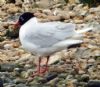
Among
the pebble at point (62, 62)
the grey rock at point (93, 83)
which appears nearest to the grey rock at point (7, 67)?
the pebble at point (62, 62)

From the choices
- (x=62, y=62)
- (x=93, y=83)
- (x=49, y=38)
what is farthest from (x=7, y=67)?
(x=93, y=83)

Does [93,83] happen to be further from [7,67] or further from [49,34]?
[7,67]

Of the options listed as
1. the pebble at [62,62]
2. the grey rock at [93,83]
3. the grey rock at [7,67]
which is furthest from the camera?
the grey rock at [7,67]

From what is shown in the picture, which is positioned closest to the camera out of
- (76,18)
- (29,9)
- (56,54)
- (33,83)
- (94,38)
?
(33,83)

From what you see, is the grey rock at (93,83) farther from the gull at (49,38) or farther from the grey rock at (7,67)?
the grey rock at (7,67)

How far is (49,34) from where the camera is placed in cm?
868

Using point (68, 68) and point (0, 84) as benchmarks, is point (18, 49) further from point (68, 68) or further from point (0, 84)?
point (0, 84)

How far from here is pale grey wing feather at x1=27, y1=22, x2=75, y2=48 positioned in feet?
28.4

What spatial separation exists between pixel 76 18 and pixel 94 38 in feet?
5.01

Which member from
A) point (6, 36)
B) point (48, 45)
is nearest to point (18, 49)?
point (6, 36)

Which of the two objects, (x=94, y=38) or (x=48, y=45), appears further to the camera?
(x=94, y=38)

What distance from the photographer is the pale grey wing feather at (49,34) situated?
8.66 metres

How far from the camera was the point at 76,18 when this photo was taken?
1182 centimetres

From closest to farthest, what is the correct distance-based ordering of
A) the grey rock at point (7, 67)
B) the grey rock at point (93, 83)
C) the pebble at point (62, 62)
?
the grey rock at point (93, 83), the pebble at point (62, 62), the grey rock at point (7, 67)
